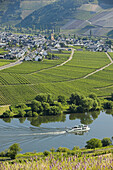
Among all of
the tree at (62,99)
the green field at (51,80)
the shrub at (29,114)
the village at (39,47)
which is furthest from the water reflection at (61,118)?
the village at (39,47)

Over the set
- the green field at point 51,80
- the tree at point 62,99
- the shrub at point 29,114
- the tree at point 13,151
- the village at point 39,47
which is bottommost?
the tree at point 13,151

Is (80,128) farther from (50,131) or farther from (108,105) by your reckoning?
(108,105)

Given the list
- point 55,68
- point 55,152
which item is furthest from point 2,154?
point 55,68

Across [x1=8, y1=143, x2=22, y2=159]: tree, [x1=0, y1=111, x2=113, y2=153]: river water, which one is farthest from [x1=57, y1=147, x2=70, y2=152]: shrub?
[x1=8, y1=143, x2=22, y2=159]: tree

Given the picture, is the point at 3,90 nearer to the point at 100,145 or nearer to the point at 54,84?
the point at 54,84

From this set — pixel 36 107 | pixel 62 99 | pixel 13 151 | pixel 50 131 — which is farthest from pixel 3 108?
pixel 13 151

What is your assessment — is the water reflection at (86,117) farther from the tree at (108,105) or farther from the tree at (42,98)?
the tree at (42,98)

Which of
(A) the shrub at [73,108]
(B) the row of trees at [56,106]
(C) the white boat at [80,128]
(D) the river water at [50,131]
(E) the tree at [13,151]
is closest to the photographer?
(E) the tree at [13,151]
